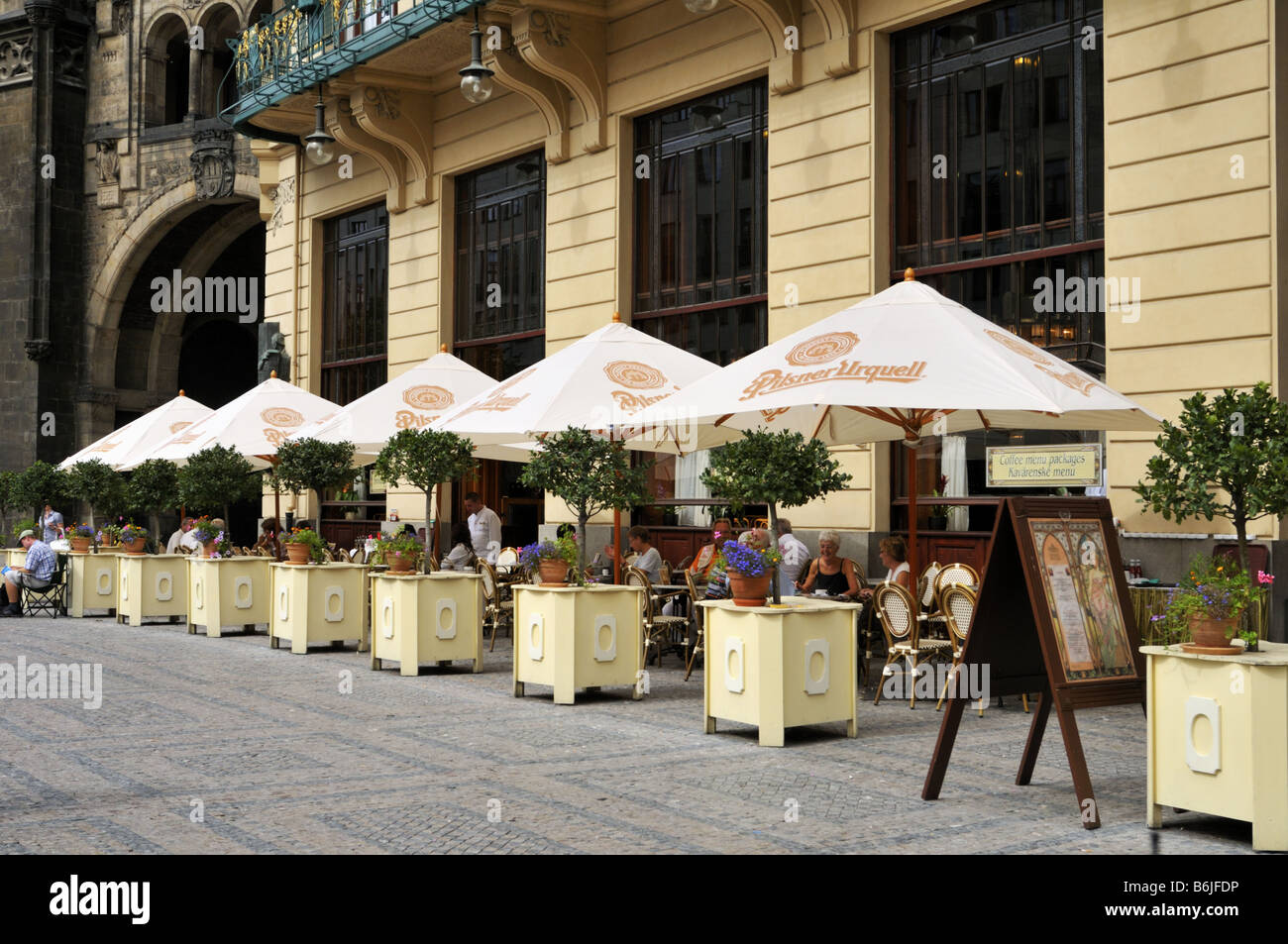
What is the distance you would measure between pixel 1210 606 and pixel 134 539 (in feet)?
56.7

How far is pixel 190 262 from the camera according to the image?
3497cm

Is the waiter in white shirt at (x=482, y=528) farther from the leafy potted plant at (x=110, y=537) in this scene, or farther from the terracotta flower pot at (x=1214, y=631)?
the terracotta flower pot at (x=1214, y=631)

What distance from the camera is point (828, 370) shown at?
34.4 feet

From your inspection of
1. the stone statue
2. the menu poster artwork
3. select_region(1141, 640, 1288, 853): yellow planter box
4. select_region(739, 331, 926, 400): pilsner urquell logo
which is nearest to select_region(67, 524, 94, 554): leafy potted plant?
the stone statue

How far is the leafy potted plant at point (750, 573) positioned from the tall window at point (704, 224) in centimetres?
773

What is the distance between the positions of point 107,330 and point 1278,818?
33234 mm

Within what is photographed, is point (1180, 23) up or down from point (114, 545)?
up

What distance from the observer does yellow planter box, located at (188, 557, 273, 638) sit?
17734 millimetres

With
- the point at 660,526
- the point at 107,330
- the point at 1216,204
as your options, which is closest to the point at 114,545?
the point at 660,526

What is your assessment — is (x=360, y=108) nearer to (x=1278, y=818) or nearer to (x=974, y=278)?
(x=974, y=278)

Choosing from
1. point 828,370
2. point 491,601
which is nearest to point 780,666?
point 828,370

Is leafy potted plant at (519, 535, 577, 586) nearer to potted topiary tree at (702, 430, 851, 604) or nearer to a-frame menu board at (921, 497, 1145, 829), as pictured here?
potted topiary tree at (702, 430, 851, 604)

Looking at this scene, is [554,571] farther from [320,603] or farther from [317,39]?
[317,39]

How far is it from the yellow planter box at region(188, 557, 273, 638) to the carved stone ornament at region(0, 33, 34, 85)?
2144 centimetres
